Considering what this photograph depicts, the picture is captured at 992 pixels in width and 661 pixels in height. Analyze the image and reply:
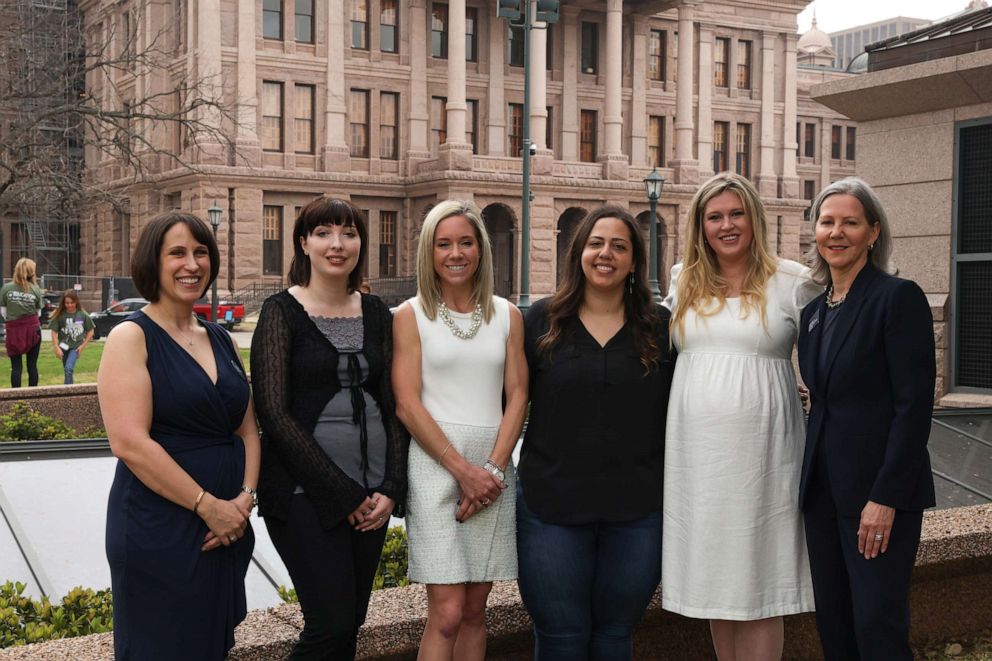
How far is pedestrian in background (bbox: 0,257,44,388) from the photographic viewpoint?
49.1 ft

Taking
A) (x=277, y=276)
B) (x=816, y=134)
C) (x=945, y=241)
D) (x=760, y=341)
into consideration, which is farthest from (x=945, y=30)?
(x=816, y=134)

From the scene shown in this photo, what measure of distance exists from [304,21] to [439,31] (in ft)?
20.2

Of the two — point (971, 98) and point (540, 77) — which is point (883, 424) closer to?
point (971, 98)

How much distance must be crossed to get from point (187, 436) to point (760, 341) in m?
2.10

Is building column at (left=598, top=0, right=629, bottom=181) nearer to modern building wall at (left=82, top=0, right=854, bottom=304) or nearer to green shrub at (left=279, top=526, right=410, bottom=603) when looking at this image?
modern building wall at (left=82, top=0, right=854, bottom=304)

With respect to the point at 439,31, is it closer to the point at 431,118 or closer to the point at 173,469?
the point at 431,118

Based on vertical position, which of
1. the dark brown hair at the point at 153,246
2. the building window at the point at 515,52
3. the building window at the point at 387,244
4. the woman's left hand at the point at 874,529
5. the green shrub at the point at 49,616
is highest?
the building window at the point at 515,52

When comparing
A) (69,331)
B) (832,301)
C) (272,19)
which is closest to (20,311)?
(69,331)

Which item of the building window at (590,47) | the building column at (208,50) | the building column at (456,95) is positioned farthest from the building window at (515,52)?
the building column at (208,50)

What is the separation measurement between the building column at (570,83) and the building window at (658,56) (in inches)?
199

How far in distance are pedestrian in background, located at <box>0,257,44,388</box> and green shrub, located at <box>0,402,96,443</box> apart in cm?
454

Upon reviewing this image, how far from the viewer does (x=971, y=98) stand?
30.1 ft

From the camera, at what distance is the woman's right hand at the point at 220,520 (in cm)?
351

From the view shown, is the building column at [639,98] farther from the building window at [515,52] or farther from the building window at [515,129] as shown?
the building window at [515,52]
